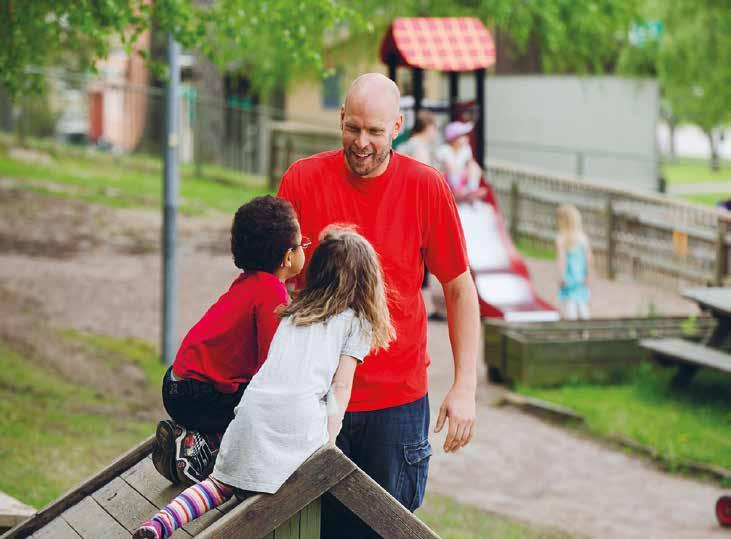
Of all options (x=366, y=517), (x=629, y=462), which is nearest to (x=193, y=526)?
(x=366, y=517)

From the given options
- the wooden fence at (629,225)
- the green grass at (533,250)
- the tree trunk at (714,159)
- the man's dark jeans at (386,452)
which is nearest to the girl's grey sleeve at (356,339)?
the man's dark jeans at (386,452)

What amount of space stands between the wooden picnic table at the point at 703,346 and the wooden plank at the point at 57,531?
20.3 feet

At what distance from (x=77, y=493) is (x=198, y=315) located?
8048 millimetres

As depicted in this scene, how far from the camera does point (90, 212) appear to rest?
18.8 m

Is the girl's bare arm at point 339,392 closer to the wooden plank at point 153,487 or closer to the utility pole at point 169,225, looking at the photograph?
the wooden plank at point 153,487

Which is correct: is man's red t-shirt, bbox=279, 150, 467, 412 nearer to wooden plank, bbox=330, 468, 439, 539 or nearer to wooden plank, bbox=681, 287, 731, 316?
wooden plank, bbox=330, 468, 439, 539

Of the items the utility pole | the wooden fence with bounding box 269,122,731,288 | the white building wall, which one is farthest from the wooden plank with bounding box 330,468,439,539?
the white building wall

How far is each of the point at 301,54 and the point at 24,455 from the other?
11.1 feet

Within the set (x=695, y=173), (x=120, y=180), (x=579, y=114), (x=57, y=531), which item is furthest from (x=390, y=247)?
(x=695, y=173)

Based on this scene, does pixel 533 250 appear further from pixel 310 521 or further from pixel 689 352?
pixel 310 521

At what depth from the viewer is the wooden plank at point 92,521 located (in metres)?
3.69

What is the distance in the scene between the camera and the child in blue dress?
11.5 meters

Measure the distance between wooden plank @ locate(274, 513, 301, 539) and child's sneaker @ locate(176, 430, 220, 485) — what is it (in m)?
0.45

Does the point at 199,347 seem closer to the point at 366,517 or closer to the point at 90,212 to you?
the point at 366,517
